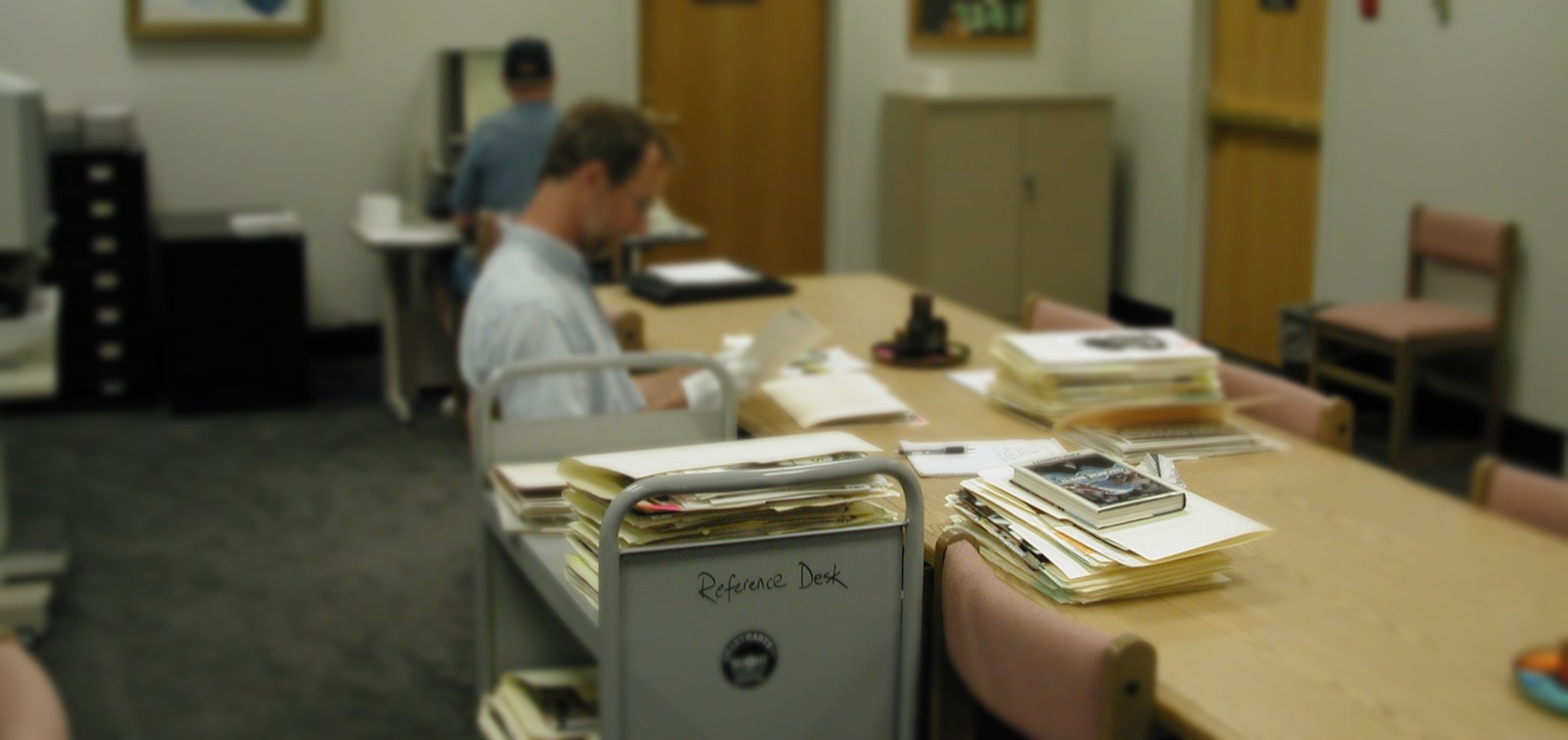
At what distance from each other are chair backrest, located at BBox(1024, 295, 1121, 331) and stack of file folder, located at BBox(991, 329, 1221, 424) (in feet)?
1.49

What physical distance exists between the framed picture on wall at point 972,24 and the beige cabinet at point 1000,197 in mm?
325

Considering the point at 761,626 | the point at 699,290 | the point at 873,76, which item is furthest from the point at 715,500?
the point at 873,76

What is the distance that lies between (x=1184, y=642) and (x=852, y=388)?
1.08 meters

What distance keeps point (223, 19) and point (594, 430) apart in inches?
154

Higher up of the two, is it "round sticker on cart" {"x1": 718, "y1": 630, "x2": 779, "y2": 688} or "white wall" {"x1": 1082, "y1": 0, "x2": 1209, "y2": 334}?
"white wall" {"x1": 1082, "y1": 0, "x2": 1209, "y2": 334}

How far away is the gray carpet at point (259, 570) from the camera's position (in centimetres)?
332

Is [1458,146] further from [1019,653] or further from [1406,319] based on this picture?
[1019,653]

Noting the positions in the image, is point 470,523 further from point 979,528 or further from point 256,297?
point 979,528

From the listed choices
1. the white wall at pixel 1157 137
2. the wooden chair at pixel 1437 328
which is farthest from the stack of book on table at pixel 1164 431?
the white wall at pixel 1157 137

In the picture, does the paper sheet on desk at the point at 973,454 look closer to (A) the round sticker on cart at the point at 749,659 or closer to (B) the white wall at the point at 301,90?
(A) the round sticker on cart at the point at 749,659

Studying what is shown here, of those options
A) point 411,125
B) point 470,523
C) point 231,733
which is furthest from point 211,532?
point 411,125

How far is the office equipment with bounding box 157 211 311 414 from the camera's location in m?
5.41

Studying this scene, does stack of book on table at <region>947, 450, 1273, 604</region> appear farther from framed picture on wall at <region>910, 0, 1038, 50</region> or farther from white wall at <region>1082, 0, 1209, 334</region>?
framed picture on wall at <region>910, 0, 1038, 50</region>

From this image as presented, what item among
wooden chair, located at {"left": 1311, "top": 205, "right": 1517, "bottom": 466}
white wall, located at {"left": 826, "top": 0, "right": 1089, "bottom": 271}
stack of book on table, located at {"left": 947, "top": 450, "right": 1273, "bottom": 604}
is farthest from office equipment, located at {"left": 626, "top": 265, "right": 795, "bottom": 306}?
white wall, located at {"left": 826, "top": 0, "right": 1089, "bottom": 271}
